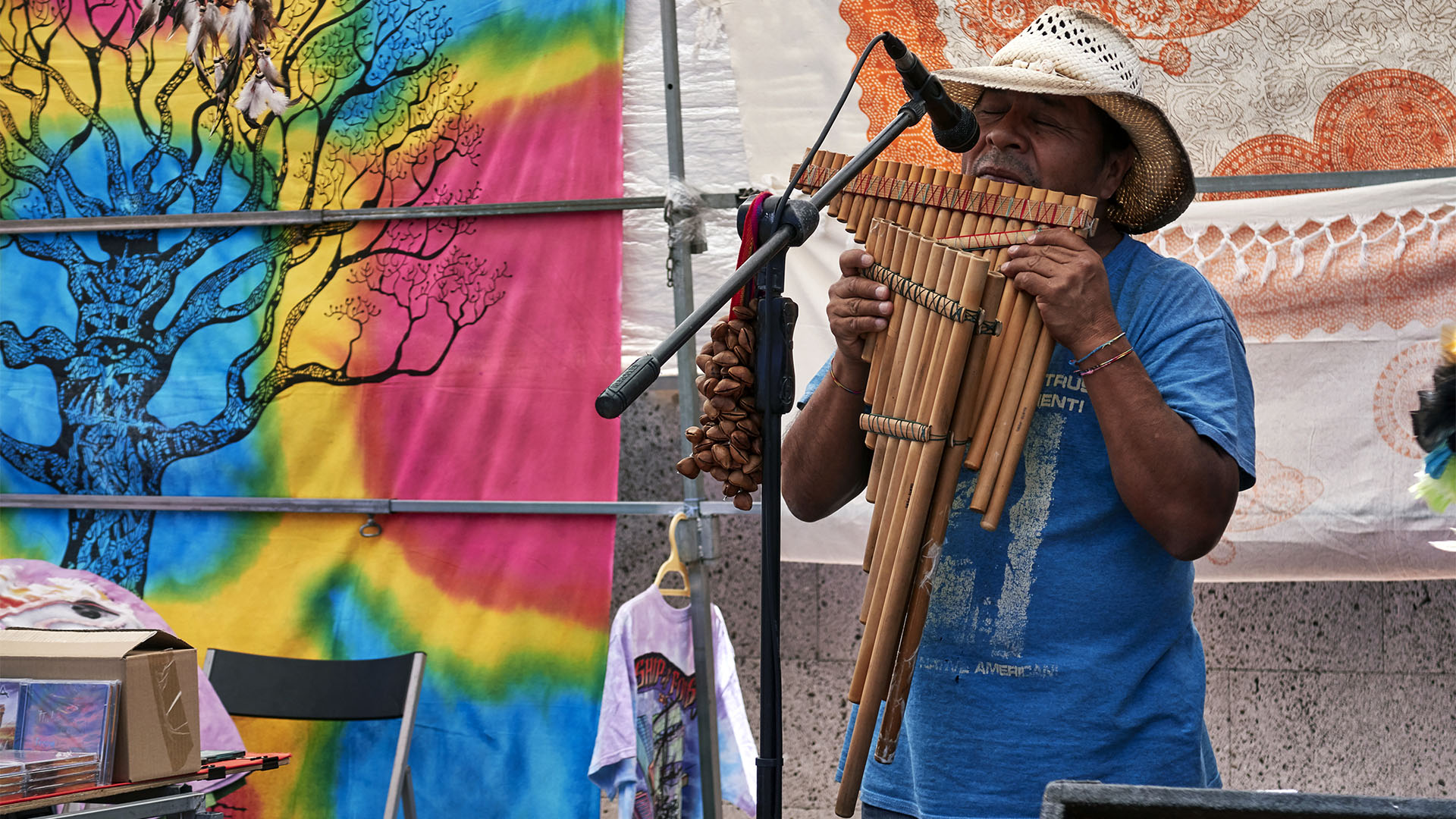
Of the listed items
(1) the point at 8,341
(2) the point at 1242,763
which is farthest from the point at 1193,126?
(1) the point at 8,341

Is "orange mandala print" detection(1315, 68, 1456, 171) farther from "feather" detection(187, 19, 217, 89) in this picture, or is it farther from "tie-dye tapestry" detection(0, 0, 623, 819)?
"feather" detection(187, 19, 217, 89)

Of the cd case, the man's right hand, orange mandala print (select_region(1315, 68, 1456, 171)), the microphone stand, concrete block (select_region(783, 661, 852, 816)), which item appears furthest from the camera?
concrete block (select_region(783, 661, 852, 816))

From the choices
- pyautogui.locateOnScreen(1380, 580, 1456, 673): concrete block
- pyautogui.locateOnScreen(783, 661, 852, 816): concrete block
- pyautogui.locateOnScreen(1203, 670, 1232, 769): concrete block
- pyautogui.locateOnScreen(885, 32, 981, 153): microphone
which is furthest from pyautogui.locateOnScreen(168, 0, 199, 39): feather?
pyautogui.locateOnScreen(1380, 580, 1456, 673): concrete block

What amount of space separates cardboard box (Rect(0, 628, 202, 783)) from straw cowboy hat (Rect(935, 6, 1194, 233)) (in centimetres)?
165

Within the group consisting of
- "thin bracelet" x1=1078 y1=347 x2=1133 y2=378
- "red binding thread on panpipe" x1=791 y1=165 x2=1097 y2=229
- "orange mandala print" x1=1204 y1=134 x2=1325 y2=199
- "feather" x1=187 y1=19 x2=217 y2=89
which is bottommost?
"thin bracelet" x1=1078 y1=347 x2=1133 y2=378

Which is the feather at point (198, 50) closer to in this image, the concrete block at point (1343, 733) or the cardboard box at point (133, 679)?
the cardboard box at point (133, 679)

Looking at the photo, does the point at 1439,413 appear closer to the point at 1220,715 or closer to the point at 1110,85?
the point at 1110,85

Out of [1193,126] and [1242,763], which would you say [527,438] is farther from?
[1242,763]

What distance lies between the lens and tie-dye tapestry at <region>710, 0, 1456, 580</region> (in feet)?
8.04

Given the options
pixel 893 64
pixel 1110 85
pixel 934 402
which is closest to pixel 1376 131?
pixel 893 64

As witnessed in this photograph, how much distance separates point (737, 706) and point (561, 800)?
1.63 feet

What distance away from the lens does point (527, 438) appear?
297cm

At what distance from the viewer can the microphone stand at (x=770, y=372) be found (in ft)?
4.02

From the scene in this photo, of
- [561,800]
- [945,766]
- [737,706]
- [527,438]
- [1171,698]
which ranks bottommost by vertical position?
[561,800]
